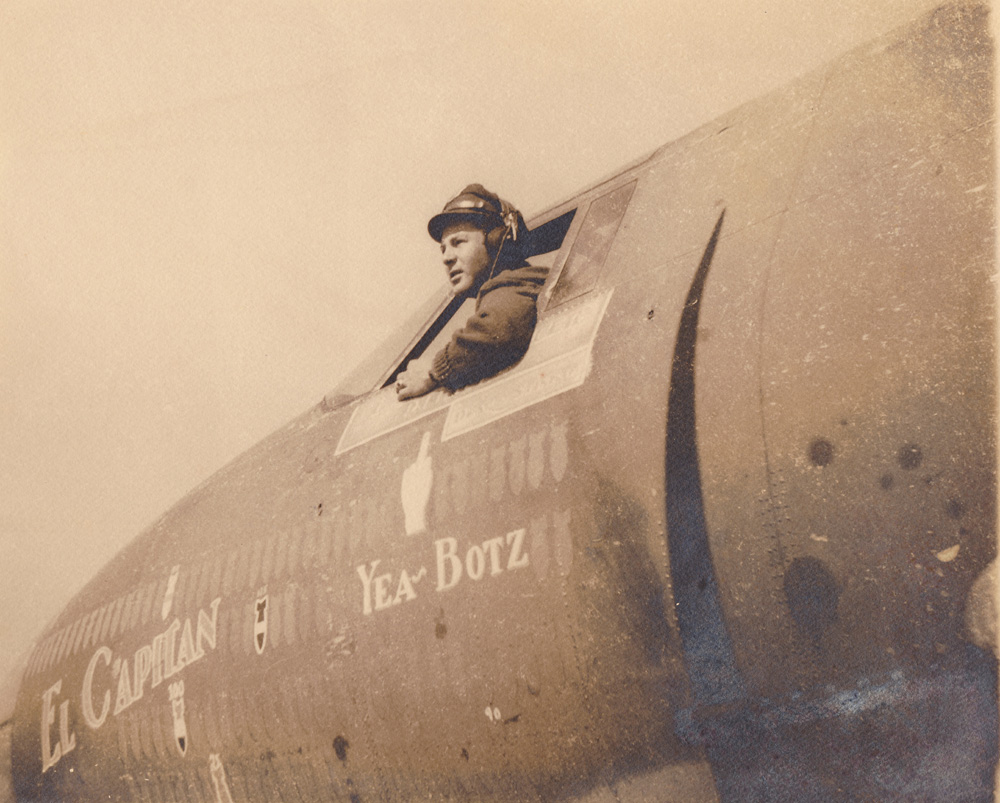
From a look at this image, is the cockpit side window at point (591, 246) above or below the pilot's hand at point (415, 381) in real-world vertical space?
above

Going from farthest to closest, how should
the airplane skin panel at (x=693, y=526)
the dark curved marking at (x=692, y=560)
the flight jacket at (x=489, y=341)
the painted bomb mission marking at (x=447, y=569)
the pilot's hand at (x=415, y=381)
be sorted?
the pilot's hand at (x=415, y=381), the flight jacket at (x=489, y=341), the painted bomb mission marking at (x=447, y=569), the dark curved marking at (x=692, y=560), the airplane skin panel at (x=693, y=526)

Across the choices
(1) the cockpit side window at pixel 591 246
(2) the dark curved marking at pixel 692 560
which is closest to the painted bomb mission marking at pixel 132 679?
(1) the cockpit side window at pixel 591 246

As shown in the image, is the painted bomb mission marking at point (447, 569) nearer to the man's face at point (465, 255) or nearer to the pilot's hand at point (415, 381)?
the pilot's hand at point (415, 381)

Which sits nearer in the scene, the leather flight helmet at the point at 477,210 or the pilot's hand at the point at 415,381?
the pilot's hand at the point at 415,381

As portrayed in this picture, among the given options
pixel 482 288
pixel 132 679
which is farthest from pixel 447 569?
pixel 132 679

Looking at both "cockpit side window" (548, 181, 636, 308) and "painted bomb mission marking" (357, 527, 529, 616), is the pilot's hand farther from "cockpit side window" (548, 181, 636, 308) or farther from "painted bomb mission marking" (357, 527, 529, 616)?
"painted bomb mission marking" (357, 527, 529, 616)

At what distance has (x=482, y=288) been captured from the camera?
319 centimetres

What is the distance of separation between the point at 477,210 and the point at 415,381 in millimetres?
905

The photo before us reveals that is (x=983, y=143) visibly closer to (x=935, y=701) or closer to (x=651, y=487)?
(x=651, y=487)

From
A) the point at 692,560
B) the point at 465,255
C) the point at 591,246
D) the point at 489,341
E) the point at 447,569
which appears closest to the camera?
the point at 692,560

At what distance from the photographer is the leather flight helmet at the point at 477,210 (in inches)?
137

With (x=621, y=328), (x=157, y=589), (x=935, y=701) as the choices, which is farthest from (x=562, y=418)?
(x=157, y=589)

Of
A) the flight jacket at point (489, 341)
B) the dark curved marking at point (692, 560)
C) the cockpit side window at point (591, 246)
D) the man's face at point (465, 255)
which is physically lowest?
the dark curved marking at point (692, 560)

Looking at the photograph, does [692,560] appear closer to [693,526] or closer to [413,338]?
[693,526]
